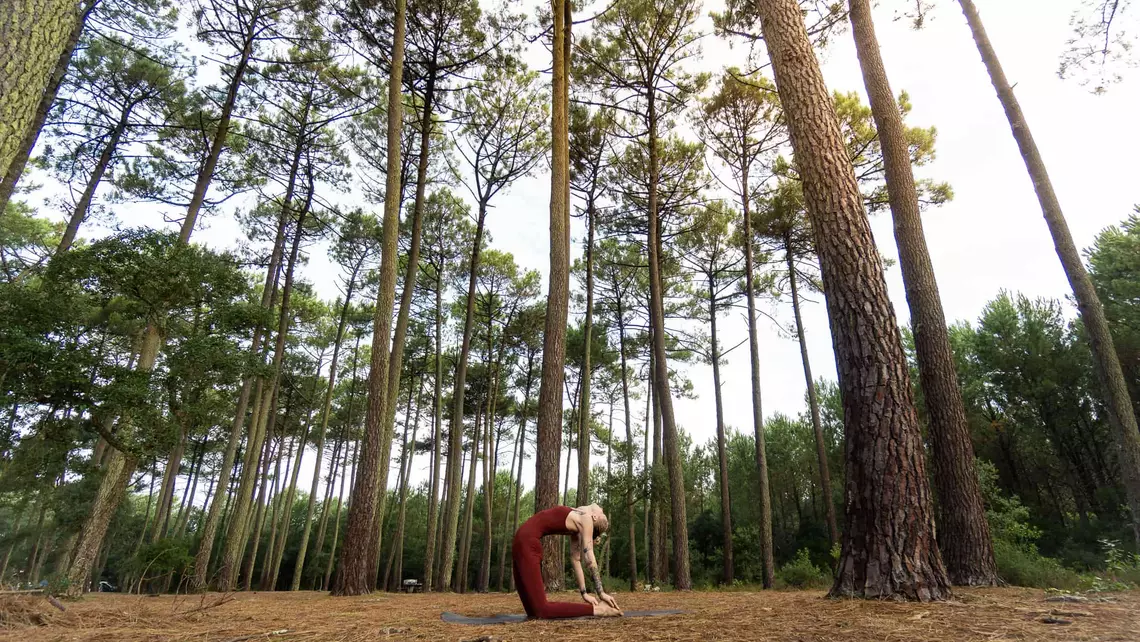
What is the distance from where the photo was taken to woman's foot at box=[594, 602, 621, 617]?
3.23m

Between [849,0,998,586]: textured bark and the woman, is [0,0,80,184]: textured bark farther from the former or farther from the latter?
[849,0,998,586]: textured bark

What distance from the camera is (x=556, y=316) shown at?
23.5ft

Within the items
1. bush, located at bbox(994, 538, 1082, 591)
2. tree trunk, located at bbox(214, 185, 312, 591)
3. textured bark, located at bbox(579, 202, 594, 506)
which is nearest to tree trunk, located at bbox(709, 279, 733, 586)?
textured bark, located at bbox(579, 202, 594, 506)

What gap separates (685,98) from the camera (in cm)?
1144

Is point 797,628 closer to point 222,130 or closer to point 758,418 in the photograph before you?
point 758,418

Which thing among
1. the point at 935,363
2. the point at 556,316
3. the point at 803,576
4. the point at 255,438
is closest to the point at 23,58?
the point at 556,316

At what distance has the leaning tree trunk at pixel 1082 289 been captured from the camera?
5.27 m

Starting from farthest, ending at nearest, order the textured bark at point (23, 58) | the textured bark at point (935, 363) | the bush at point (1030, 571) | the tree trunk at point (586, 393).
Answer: the tree trunk at point (586, 393) → the bush at point (1030, 571) → the textured bark at point (935, 363) → the textured bark at point (23, 58)

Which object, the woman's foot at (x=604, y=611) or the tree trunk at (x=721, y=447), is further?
the tree trunk at (x=721, y=447)

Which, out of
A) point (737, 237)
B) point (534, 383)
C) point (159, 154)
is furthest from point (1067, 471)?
point (159, 154)

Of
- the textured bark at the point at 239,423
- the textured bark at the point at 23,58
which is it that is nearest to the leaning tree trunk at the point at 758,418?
the textured bark at the point at 239,423

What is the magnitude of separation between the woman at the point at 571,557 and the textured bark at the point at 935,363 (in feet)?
11.4

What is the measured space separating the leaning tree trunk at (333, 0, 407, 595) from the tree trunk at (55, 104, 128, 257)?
6470 millimetres

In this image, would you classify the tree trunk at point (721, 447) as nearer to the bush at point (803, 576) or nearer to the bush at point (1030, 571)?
the bush at point (803, 576)
